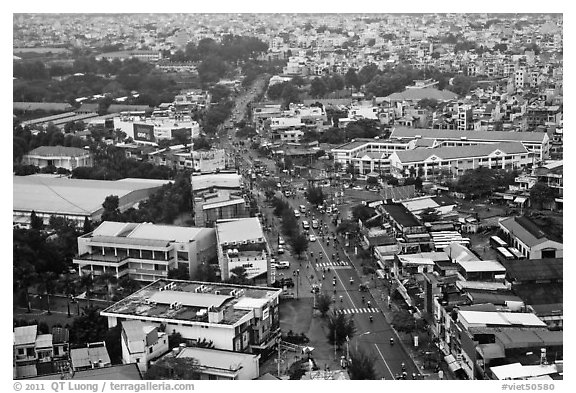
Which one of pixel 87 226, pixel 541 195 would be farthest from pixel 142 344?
pixel 541 195

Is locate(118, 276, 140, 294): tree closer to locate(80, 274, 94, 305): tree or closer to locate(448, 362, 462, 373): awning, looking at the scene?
locate(80, 274, 94, 305): tree

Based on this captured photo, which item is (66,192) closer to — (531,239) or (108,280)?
(108,280)

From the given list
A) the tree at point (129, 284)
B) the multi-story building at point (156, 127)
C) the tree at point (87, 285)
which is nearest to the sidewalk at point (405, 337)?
the tree at point (129, 284)

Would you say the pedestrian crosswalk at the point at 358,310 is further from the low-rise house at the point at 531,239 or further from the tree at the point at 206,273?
the low-rise house at the point at 531,239

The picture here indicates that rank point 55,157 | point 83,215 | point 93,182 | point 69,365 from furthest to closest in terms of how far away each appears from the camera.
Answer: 1. point 55,157
2. point 93,182
3. point 83,215
4. point 69,365

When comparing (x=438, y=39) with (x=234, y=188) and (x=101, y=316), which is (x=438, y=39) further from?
(x=101, y=316)

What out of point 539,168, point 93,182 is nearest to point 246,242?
point 93,182
